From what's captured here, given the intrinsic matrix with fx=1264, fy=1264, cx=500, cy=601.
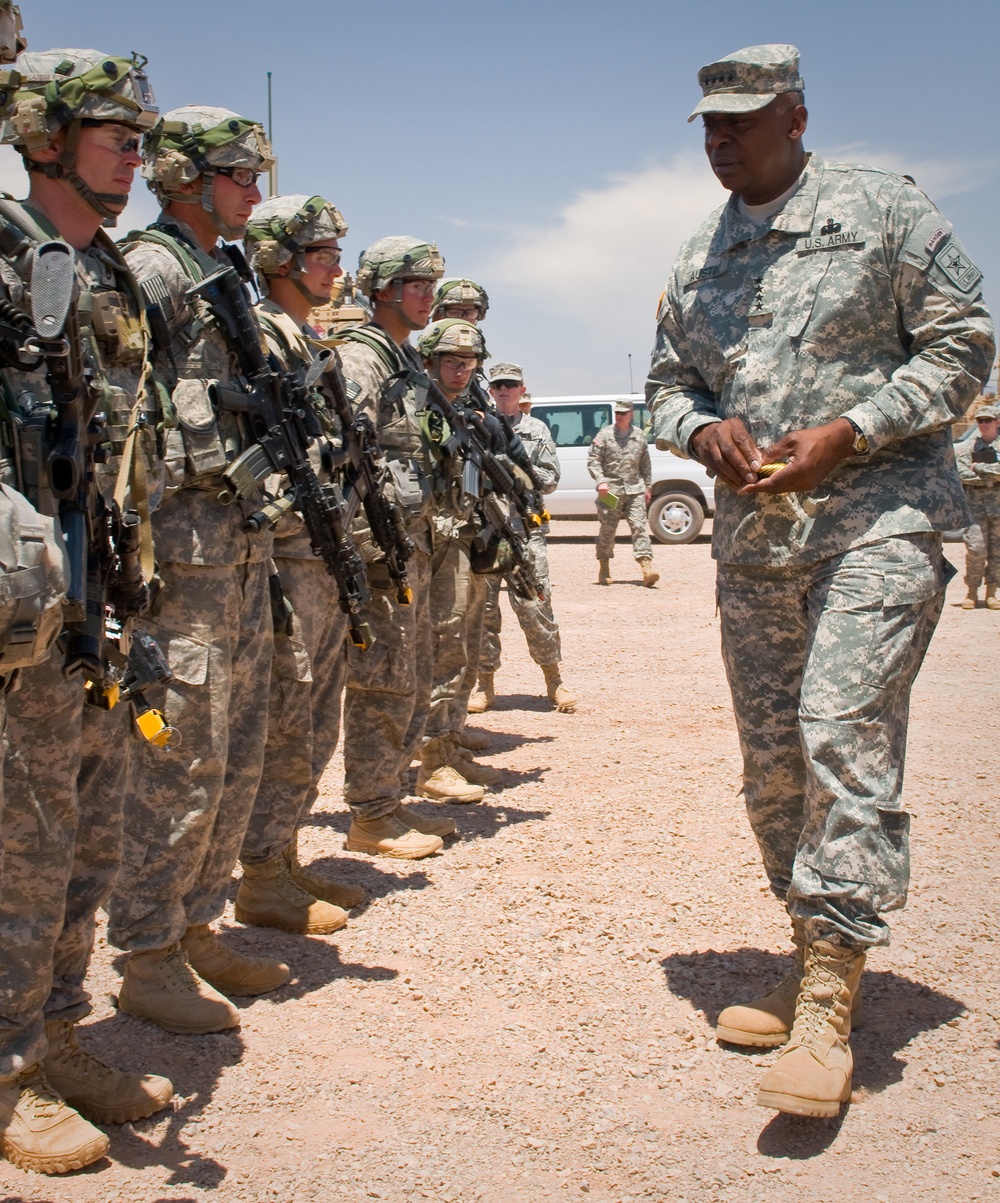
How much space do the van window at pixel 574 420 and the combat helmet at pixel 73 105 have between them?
56.9 ft

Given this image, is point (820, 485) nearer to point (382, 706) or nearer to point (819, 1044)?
point (819, 1044)

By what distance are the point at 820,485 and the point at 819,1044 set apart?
1.40 m

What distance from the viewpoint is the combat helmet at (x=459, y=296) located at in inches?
261

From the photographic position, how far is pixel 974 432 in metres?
15.0

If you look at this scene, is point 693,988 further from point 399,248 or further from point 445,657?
point 399,248

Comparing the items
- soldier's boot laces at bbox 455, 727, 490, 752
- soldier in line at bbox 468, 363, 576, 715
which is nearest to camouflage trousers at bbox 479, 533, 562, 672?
soldier in line at bbox 468, 363, 576, 715

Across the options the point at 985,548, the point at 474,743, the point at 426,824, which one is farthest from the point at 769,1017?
the point at 985,548

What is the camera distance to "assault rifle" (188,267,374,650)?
3490 millimetres

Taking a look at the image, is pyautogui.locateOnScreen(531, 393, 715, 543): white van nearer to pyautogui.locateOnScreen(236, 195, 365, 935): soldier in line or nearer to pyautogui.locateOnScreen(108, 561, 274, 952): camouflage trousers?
pyautogui.locateOnScreen(236, 195, 365, 935): soldier in line

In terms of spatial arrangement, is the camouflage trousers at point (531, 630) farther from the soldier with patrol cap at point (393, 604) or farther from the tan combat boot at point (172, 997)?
the tan combat boot at point (172, 997)

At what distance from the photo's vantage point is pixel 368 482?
190 inches

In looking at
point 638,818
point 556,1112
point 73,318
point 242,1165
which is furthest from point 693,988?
point 73,318

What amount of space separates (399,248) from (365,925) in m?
2.79

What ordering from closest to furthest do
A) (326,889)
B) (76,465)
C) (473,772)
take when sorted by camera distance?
(76,465) → (326,889) → (473,772)
